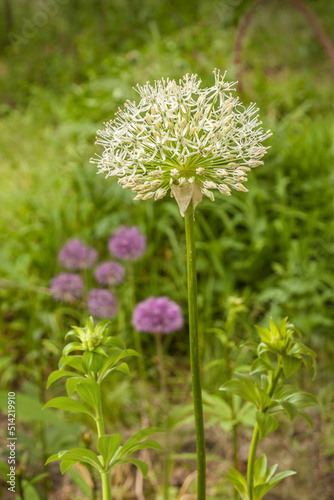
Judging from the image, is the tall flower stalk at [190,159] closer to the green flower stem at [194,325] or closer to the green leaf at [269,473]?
the green flower stem at [194,325]

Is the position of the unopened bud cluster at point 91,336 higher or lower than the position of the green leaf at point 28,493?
higher

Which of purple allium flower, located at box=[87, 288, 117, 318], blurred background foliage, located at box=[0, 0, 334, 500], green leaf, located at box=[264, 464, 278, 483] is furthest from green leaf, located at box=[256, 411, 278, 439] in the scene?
purple allium flower, located at box=[87, 288, 117, 318]

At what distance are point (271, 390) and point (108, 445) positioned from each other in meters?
0.25

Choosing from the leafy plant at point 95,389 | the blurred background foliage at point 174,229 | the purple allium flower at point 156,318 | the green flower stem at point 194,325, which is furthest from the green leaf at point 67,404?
the purple allium flower at point 156,318

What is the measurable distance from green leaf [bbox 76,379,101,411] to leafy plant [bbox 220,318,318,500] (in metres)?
0.17

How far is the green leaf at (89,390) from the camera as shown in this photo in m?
0.64

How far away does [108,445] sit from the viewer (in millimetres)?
661

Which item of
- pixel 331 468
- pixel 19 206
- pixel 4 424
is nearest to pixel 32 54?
pixel 19 206

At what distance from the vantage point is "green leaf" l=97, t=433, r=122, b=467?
0.65 metres

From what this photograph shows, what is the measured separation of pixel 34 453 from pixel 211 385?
99cm

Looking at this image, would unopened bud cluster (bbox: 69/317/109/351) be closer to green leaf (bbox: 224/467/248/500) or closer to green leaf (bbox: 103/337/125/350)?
green leaf (bbox: 103/337/125/350)

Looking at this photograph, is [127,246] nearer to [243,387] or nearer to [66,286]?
[66,286]

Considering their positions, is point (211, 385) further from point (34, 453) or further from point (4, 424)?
point (34, 453)

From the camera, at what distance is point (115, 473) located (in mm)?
1662
